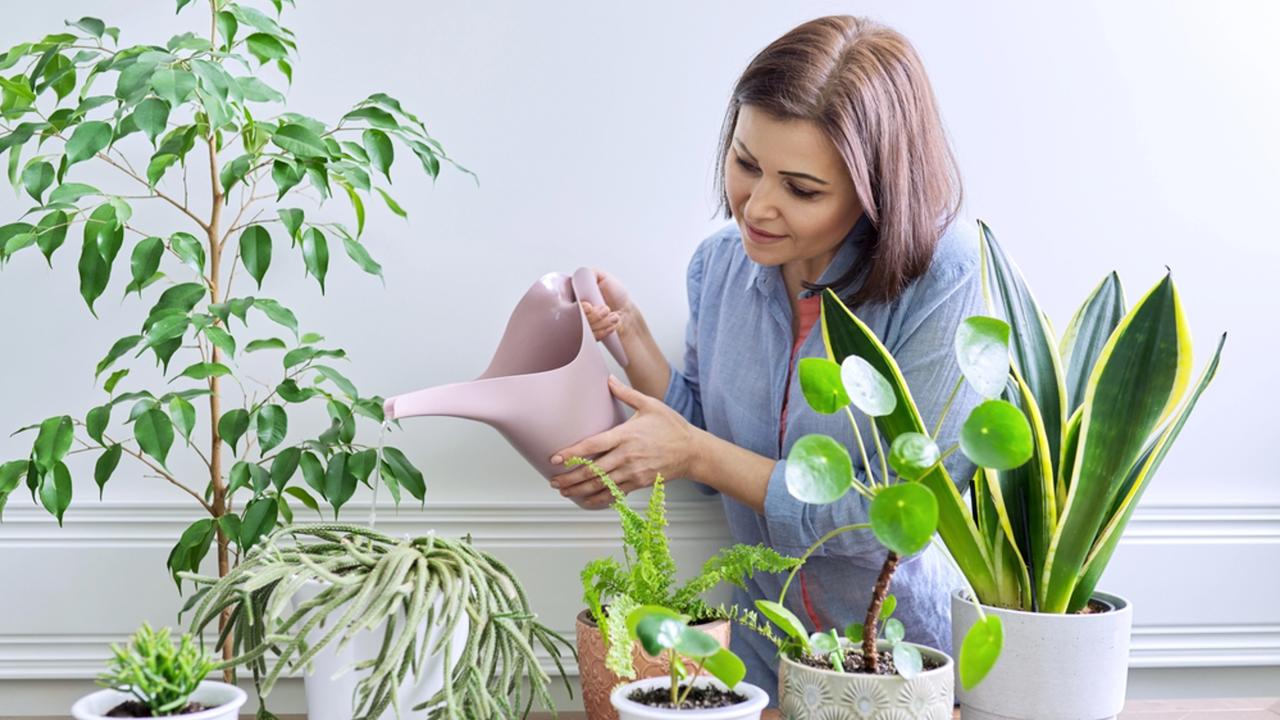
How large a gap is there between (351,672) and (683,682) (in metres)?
0.28

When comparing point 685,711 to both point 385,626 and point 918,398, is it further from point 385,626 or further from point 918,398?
point 918,398

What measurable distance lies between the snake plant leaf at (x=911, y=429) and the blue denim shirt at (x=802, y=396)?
0.20m

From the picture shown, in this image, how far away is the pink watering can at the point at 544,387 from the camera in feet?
3.79

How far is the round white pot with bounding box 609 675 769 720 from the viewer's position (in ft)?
2.93

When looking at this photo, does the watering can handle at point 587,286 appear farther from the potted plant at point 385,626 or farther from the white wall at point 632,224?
the potted plant at point 385,626

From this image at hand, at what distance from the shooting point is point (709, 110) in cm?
176

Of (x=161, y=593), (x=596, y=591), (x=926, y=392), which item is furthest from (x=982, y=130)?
(x=161, y=593)

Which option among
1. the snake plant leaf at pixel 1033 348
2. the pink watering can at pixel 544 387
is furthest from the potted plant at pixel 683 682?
the snake plant leaf at pixel 1033 348

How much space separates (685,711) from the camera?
901 millimetres

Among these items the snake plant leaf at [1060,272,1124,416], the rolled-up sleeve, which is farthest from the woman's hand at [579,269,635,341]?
the snake plant leaf at [1060,272,1124,416]

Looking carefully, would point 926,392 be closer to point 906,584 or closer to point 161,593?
point 906,584

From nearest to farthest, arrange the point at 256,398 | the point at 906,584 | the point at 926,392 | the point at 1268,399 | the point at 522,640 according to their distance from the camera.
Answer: the point at 522,640 → the point at 926,392 → the point at 906,584 → the point at 256,398 → the point at 1268,399

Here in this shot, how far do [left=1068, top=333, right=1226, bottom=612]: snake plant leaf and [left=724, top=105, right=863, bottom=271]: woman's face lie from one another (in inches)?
18.2

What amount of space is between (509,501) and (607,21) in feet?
2.42
